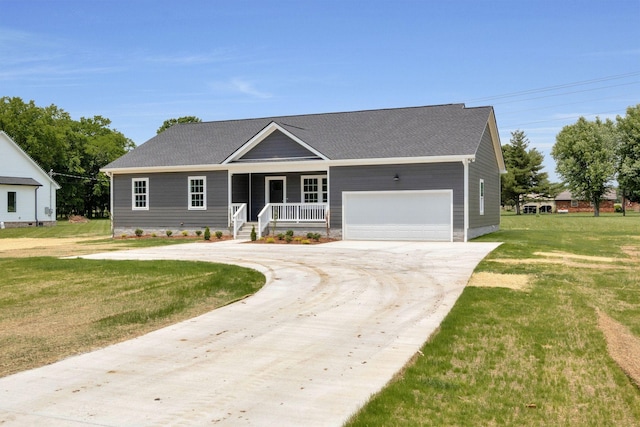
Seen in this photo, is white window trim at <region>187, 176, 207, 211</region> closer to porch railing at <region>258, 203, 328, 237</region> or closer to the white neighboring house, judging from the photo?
porch railing at <region>258, 203, 328, 237</region>

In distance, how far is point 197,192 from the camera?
28000 millimetres

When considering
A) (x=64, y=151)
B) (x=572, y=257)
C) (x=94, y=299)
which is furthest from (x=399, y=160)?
(x=64, y=151)

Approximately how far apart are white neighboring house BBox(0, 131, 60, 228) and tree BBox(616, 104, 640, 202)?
56715 mm

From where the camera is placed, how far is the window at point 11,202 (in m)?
41.6

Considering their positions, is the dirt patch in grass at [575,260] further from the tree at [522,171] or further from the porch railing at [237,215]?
the tree at [522,171]

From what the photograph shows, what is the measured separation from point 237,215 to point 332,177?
472 cm

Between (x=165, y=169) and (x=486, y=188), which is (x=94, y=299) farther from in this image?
(x=486, y=188)

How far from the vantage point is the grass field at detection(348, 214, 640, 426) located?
471cm

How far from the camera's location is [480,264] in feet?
46.7

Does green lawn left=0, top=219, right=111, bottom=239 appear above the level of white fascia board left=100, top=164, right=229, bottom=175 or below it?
below

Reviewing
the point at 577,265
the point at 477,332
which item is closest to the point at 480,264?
the point at 577,265

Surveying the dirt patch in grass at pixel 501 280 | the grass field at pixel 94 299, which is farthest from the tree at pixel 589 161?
the grass field at pixel 94 299

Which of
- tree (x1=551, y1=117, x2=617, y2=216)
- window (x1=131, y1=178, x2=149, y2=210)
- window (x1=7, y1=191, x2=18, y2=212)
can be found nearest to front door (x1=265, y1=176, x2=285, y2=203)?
window (x1=131, y1=178, x2=149, y2=210)

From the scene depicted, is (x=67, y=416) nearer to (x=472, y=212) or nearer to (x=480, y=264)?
(x=480, y=264)
